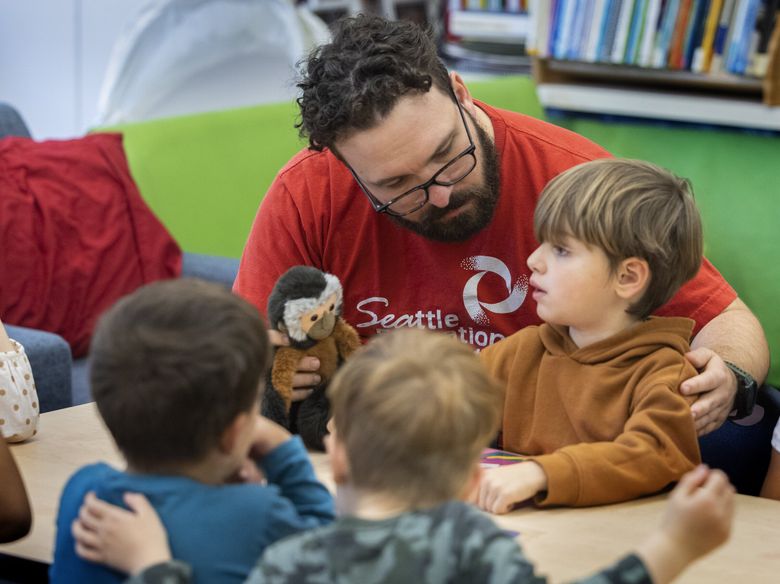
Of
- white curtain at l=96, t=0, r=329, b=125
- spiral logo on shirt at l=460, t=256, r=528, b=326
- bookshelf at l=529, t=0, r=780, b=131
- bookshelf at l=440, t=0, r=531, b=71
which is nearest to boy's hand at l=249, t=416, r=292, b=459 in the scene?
spiral logo on shirt at l=460, t=256, r=528, b=326

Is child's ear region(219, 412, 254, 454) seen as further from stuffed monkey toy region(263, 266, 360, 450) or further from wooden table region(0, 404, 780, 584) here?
stuffed monkey toy region(263, 266, 360, 450)

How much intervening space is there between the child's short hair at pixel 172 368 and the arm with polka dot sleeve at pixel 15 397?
588mm

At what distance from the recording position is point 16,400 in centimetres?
157

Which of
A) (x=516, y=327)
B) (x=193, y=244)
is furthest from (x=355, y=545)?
(x=193, y=244)

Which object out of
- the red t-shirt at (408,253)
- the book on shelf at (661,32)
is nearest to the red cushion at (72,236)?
the red t-shirt at (408,253)

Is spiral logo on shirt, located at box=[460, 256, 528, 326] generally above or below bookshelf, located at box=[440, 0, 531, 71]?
below

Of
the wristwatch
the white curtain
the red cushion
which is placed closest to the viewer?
the wristwatch

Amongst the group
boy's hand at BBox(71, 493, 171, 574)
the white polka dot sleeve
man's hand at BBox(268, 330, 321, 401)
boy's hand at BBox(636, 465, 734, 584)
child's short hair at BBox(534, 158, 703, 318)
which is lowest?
the white polka dot sleeve

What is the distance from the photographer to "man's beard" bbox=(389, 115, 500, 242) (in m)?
1.80

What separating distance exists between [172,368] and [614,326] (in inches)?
29.6

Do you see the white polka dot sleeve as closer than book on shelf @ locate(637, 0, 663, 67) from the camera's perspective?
Yes

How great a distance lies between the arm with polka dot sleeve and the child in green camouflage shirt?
64 cm

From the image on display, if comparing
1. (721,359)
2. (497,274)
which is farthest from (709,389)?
(497,274)

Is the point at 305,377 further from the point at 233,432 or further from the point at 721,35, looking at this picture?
the point at 721,35
